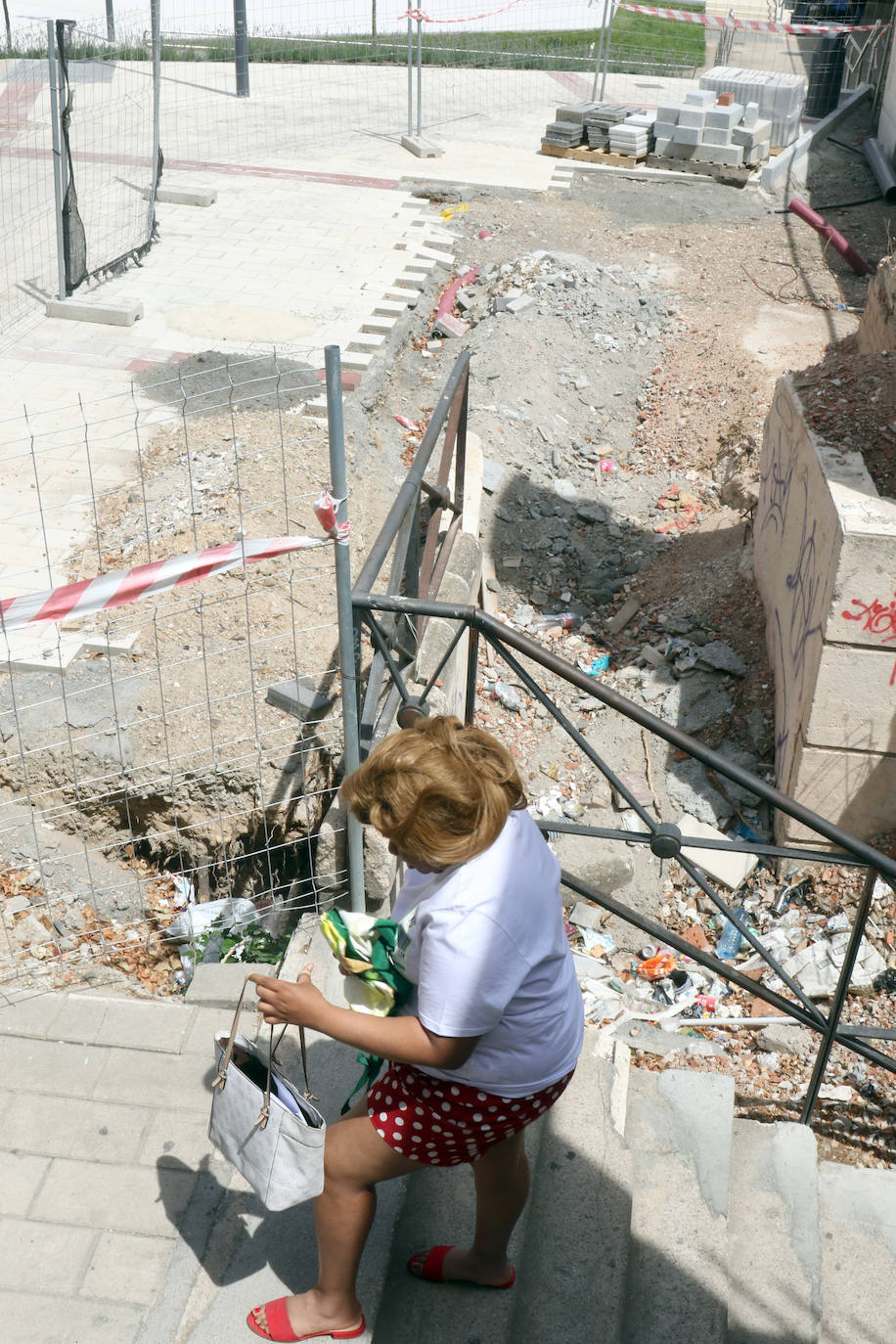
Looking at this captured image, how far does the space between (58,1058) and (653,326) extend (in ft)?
32.4

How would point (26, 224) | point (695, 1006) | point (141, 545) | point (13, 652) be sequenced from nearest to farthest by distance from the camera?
1. point (695, 1006)
2. point (13, 652)
3. point (141, 545)
4. point (26, 224)

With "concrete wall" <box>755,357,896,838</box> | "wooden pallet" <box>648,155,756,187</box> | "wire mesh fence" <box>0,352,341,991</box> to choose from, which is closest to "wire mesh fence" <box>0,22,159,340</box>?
"wire mesh fence" <box>0,352,341,991</box>

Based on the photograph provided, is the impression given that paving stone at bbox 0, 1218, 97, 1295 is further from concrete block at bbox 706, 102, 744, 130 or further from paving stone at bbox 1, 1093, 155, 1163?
concrete block at bbox 706, 102, 744, 130

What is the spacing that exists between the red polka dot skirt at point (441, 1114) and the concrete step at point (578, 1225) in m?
0.82

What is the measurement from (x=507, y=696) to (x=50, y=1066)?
3877 millimetres

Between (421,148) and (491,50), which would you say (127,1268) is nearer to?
(421,148)

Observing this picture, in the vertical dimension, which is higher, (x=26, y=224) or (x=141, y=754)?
(x=26, y=224)

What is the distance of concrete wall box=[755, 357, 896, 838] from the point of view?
5.18 metres

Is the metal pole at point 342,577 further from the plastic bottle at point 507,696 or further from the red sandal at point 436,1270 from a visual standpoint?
the plastic bottle at point 507,696

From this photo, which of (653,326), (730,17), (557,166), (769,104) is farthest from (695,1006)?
(730,17)

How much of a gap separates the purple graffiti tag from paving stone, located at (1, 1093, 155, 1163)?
375 cm

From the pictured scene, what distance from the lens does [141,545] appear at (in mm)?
6734

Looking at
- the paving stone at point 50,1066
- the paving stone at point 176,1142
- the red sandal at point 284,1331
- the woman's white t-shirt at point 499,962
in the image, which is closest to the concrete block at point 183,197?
the paving stone at point 50,1066

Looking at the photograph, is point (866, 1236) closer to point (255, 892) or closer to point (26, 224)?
point (255, 892)
